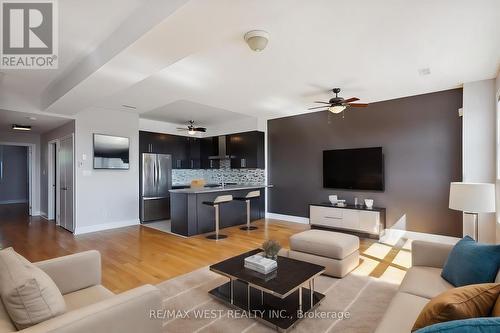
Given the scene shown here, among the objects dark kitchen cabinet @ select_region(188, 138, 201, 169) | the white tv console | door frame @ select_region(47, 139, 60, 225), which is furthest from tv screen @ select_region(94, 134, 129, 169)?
the white tv console

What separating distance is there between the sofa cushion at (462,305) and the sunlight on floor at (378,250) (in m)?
2.67

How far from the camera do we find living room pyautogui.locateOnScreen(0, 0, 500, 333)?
182 cm

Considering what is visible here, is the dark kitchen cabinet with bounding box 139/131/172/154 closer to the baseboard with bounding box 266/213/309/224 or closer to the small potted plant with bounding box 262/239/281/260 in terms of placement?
the baseboard with bounding box 266/213/309/224

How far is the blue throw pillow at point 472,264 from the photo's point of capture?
162 cm

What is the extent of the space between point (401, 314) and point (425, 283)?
0.57m

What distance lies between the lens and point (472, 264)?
67.2 inches

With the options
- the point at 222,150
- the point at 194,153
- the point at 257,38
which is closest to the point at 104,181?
the point at 194,153

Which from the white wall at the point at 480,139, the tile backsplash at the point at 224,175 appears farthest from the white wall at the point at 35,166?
the white wall at the point at 480,139

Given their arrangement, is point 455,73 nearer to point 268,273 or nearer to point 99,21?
point 268,273

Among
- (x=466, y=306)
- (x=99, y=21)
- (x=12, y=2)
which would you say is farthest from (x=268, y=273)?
(x=12, y=2)

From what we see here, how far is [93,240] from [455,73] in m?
6.48

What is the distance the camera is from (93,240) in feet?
15.3

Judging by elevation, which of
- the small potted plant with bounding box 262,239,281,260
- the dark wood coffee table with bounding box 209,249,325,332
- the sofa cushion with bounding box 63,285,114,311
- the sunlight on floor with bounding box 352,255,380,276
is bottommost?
the sunlight on floor with bounding box 352,255,380,276

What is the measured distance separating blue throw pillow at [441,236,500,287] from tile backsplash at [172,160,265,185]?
5061 millimetres
